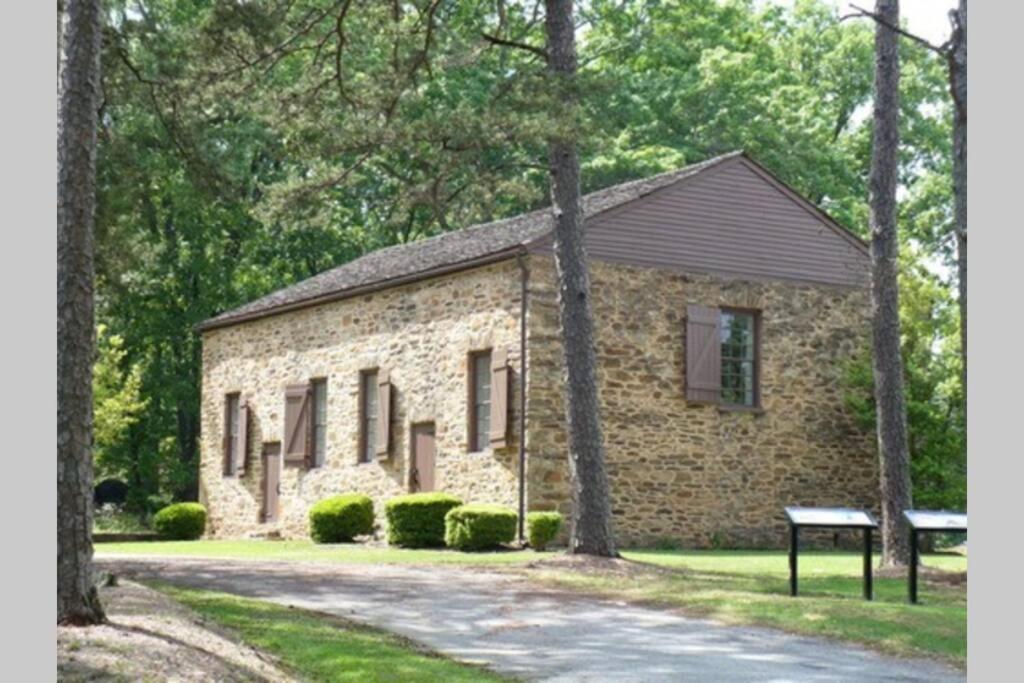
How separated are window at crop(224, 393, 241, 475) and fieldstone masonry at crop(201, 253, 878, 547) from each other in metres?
3.61

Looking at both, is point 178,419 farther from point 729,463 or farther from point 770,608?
point 770,608

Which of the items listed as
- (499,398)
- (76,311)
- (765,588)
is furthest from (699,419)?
(76,311)

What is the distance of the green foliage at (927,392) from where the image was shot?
1014 inches

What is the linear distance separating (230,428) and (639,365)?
10824 mm

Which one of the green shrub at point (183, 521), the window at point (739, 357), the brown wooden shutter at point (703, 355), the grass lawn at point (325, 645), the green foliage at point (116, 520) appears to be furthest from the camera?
the green foliage at point (116, 520)

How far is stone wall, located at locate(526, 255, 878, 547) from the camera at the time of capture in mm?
23672

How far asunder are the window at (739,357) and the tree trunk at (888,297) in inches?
290

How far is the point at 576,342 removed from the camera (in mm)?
19344

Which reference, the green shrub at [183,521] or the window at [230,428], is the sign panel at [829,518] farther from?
the green shrub at [183,521]

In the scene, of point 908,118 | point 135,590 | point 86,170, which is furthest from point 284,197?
point 908,118

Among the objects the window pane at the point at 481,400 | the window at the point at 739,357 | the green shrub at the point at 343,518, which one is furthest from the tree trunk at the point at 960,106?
the green shrub at the point at 343,518

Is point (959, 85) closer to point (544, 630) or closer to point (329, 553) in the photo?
point (544, 630)

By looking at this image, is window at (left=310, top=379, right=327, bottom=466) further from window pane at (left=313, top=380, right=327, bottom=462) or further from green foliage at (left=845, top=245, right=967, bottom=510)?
green foliage at (left=845, top=245, right=967, bottom=510)

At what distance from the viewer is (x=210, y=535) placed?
32.2 meters
